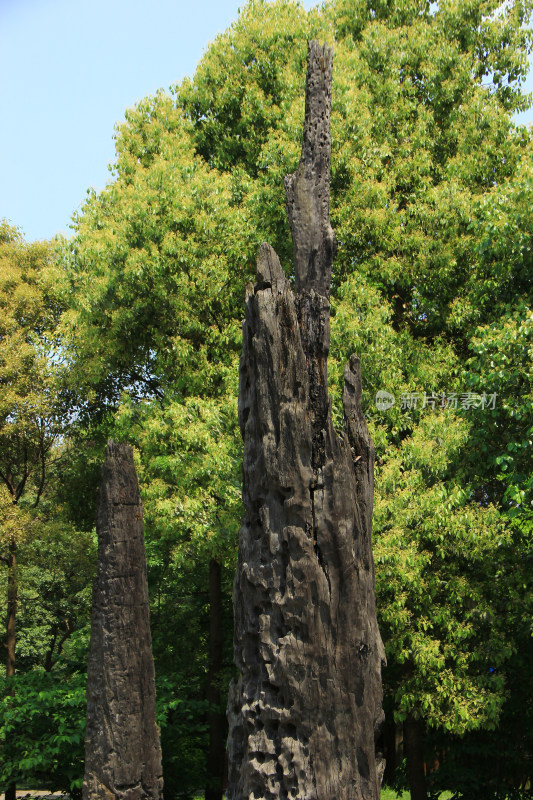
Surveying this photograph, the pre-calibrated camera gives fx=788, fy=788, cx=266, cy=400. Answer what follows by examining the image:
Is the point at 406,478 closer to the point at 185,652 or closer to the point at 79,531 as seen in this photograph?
the point at 185,652

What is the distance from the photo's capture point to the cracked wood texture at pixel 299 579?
5.46 meters

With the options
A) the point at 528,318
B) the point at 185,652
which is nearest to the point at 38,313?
the point at 185,652

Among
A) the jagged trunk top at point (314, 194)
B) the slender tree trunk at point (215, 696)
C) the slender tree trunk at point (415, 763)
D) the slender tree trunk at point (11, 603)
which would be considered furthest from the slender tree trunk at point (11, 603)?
the jagged trunk top at point (314, 194)

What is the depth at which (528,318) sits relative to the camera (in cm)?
1145

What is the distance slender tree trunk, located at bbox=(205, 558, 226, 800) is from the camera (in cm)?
1645

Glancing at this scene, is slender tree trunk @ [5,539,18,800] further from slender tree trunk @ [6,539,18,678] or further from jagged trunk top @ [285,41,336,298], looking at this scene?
jagged trunk top @ [285,41,336,298]

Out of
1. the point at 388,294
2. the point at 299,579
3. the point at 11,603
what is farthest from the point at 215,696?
the point at 299,579

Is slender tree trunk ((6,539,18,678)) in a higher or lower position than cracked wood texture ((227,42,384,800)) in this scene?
higher

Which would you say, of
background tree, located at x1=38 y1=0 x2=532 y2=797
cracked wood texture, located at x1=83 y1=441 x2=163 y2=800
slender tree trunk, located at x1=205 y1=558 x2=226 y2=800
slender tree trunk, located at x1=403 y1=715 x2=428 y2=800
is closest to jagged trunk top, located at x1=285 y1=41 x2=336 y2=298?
cracked wood texture, located at x1=83 y1=441 x2=163 y2=800

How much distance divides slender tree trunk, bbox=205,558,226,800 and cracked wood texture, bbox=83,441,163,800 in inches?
284

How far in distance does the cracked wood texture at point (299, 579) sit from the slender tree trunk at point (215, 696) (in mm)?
11109

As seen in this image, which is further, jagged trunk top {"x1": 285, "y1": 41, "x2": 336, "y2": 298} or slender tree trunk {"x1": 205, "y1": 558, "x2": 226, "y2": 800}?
slender tree trunk {"x1": 205, "y1": 558, "x2": 226, "y2": 800}

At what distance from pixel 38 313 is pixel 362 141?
11997 mm

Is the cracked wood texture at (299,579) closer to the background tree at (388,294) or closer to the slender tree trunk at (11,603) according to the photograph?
the background tree at (388,294)
